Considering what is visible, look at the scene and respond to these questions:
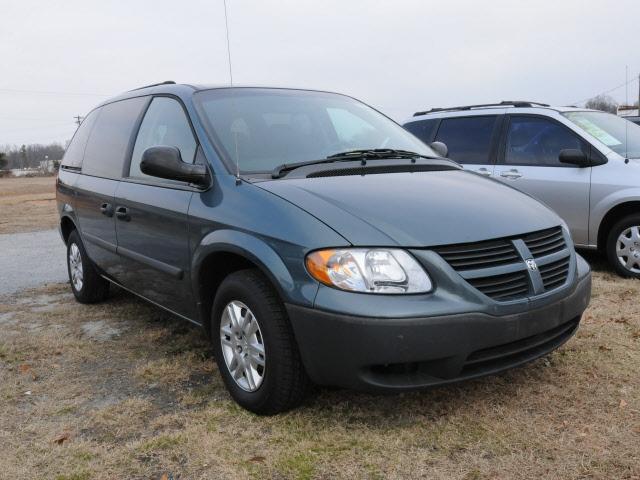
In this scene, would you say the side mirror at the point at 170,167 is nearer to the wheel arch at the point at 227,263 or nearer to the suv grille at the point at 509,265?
the wheel arch at the point at 227,263

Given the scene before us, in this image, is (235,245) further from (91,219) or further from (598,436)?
(91,219)

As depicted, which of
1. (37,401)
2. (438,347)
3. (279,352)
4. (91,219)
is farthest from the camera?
(91,219)

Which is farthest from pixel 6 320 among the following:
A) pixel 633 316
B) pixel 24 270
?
pixel 633 316

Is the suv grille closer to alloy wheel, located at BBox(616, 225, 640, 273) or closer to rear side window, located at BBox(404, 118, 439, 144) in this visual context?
alloy wheel, located at BBox(616, 225, 640, 273)

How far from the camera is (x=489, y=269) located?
277 cm

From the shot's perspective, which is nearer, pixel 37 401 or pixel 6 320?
pixel 37 401

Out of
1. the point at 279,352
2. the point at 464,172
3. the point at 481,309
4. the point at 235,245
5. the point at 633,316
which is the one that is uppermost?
the point at 464,172

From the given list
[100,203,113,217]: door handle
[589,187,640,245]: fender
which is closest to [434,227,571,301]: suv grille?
[100,203,113,217]: door handle

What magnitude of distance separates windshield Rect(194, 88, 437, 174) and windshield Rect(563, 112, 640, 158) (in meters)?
2.65

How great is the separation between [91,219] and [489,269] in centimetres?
339

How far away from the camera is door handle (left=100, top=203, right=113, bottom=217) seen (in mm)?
4469

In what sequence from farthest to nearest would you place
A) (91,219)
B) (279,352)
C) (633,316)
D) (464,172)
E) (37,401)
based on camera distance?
1. (91,219)
2. (633,316)
3. (464,172)
4. (37,401)
5. (279,352)

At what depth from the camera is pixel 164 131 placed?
4.05 m

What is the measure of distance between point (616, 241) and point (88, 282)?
478cm
